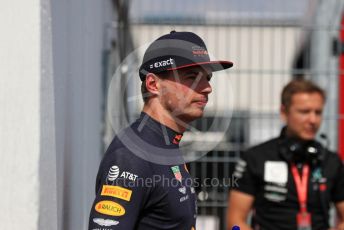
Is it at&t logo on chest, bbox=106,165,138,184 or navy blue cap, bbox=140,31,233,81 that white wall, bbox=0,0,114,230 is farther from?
navy blue cap, bbox=140,31,233,81

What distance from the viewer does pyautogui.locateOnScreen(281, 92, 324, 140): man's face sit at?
4.52 meters

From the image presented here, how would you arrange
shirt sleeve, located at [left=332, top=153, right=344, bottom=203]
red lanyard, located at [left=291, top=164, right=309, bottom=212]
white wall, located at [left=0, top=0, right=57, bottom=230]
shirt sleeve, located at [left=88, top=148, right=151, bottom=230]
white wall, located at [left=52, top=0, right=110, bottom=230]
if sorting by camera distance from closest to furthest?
1. white wall, located at [left=0, top=0, right=57, bottom=230]
2. shirt sleeve, located at [left=88, top=148, right=151, bottom=230]
3. white wall, located at [left=52, top=0, right=110, bottom=230]
4. red lanyard, located at [left=291, top=164, right=309, bottom=212]
5. shirt sleeve, located at [left=332, top=153, right=344, bottom=203]

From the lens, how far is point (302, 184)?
173 inches

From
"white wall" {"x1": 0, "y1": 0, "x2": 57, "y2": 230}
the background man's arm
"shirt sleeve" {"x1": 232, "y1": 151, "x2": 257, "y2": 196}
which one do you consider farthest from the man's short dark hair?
"white wall" {"x1": 0, "y1": 0, "x2": 57, "y2": 230}

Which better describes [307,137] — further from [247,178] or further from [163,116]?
[163,116]

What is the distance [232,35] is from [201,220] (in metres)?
1.72

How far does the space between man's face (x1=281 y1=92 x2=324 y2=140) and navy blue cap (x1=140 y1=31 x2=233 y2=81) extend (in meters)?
1.70

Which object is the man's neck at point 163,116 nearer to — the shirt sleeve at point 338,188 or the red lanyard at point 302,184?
the red lanyard at point 302,184

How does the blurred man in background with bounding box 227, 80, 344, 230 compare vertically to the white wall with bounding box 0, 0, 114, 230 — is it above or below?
below

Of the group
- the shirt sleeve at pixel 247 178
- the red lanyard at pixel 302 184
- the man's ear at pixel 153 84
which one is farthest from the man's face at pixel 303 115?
the man's ear at pixel 153 84

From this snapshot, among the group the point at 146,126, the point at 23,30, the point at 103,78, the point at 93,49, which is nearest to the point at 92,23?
the point at 93,49

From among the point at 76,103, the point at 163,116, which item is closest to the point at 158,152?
the point at 163,116

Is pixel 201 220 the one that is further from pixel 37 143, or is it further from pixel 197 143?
pixel 37 143

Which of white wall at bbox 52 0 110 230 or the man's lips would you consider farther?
white wall at bbox 52 0 110 230
